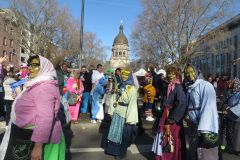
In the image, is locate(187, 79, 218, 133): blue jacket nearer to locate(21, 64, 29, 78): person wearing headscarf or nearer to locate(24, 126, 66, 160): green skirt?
locate(24, 126, 66, 160): green skirt

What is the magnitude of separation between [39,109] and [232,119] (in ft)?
13.1

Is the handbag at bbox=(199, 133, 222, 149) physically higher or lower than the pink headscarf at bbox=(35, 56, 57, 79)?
lower

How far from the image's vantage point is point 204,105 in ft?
9.29

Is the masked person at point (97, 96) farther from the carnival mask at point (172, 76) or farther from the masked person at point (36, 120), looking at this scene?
the masked person at point (36, 120)

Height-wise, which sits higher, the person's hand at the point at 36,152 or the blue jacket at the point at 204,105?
the blue jacket at the point at 204,105

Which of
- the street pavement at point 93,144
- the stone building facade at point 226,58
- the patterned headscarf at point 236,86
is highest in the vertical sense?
the stone building facade at point 226,58

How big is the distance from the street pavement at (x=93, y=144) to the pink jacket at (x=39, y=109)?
86.4 inches

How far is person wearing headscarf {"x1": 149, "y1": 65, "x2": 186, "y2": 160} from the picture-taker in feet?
10.4

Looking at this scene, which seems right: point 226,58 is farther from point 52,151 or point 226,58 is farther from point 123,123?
point 52,151

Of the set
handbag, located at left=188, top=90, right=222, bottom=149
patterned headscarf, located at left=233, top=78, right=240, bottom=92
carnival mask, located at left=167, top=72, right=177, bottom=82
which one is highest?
carnival mask, located at left=167, top=72, right=177, bottom=82

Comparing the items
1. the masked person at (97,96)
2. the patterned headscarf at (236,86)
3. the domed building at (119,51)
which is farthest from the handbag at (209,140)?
the domed building at (119,51)

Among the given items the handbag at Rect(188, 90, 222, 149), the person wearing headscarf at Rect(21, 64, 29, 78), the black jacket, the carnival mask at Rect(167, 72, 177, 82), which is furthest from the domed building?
the handbag at Rect(188, 90, 222, 149)

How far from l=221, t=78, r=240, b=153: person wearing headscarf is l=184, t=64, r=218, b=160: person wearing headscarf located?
1.46 meters

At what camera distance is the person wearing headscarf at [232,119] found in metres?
4.02
